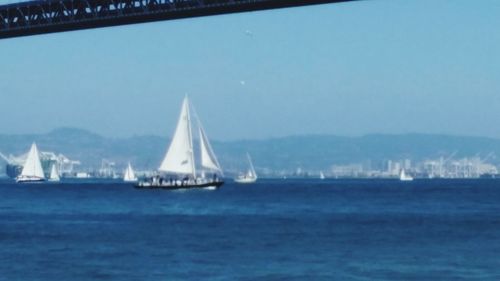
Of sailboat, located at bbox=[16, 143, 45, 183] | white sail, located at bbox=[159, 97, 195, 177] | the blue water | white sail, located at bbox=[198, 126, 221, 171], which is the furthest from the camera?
sailboat, located at bbox=[16, 143, 45, 183]

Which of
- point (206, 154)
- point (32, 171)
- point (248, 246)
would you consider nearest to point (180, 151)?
point (206, 154)

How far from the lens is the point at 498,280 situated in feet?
99.5

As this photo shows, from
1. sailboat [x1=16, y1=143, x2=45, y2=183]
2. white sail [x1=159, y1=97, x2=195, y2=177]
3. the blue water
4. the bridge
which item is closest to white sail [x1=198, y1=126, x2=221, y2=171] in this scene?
white sail [x1=159, y1=97, x2=195, y2=177]

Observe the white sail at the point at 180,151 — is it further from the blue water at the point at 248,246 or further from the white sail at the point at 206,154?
the blue water at the point at 248,246

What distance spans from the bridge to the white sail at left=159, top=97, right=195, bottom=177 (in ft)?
155

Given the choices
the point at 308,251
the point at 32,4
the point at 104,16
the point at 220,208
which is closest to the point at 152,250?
the point at 308,251

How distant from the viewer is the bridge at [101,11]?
111 ft

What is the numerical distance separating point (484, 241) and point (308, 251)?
8625 millimetres

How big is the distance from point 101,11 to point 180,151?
5364 centimetres

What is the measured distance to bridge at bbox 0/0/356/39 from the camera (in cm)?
3391

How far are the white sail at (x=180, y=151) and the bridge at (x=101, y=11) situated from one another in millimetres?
47191

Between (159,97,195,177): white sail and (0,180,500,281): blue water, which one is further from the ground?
(159,97,195,177): white sail

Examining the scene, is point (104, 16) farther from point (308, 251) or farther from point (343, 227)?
point (343, 227)

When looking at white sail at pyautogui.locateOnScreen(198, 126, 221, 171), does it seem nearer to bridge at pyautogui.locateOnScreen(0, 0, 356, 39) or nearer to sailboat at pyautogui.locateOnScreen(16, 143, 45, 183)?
bridge at pyautogui.locateOnScreen(0, 0, 356, 39)
